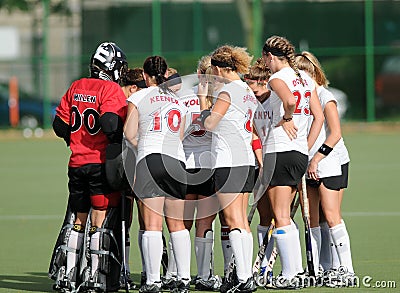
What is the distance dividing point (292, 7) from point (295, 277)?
2391 centimetres

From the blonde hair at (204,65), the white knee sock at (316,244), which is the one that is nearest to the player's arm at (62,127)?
the blonde hair at (204,65)

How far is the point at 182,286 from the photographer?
829 cm

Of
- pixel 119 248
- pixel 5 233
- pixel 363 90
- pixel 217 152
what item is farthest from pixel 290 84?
pixel 363 90

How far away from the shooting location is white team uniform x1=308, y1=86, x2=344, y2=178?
8844 millimetres

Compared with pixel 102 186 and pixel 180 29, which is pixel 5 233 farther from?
pixel 180 29

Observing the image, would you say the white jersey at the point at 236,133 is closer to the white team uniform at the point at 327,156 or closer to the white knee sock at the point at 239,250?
the white knee sock at the point at 239,250

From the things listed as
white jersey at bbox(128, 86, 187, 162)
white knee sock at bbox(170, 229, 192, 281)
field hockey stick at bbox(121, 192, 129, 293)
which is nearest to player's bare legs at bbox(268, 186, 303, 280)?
Answer: white knee sock at bbox(170, 229, 192, 281)

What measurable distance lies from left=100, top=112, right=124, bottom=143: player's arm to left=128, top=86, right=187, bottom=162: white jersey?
0.57ft

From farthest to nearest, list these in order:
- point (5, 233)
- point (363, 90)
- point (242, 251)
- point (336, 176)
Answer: point (363, 90) < point (5, 233) < point (336, 176) < point (242, 251)

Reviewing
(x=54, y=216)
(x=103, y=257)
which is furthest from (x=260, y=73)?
(x=54, y=216)

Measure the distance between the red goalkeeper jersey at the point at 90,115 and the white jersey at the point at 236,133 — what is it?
2.79 ft

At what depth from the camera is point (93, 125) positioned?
27.6 ft

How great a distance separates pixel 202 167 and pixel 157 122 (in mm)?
768
